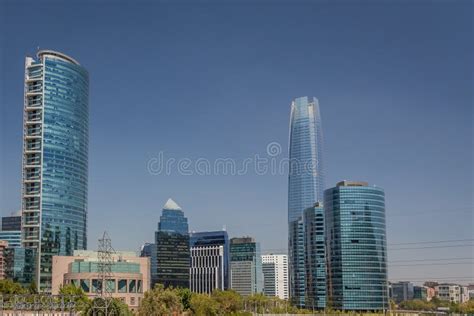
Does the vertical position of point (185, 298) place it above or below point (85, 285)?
below

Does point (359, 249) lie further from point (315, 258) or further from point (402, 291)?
point (402, 291)

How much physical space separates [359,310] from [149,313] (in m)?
79.2

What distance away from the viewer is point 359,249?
494 feet

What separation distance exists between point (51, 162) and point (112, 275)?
1413 inches

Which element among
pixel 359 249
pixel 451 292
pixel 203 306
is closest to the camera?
pixel 203 306

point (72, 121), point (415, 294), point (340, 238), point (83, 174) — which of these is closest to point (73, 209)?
point (83, 174)

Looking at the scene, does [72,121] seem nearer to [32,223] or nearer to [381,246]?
[32,223]

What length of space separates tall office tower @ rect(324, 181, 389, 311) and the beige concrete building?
52.7 meters

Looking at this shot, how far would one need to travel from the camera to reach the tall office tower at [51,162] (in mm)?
132625

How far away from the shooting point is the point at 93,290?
113500 millimetres

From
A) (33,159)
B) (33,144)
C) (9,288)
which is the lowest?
(9,288)

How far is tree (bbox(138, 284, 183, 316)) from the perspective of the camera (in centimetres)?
8056

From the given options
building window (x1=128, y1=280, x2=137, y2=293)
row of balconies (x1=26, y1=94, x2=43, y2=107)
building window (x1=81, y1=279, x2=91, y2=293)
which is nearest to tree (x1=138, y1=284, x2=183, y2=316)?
building window (x1=81, y1=279, x2=91, y2=293)

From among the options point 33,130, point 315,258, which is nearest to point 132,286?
point 33,130
